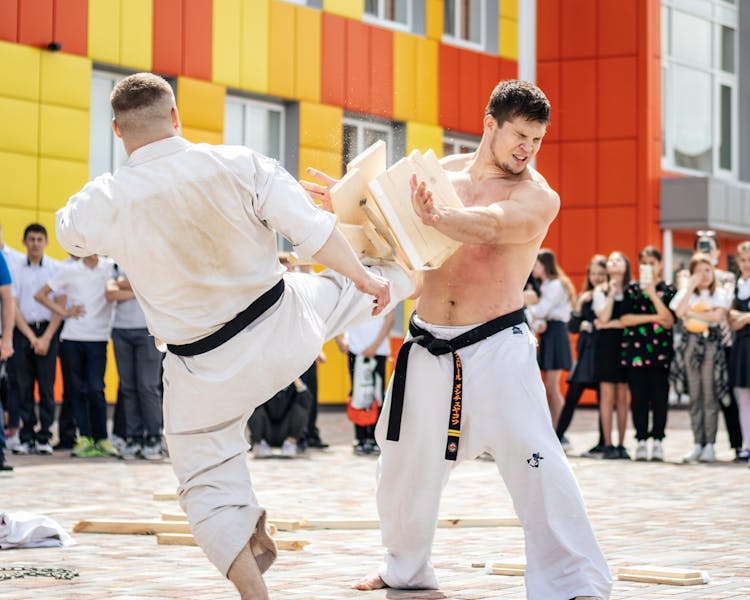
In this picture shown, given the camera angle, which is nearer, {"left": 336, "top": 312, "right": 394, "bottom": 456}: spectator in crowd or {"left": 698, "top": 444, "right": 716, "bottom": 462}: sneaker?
{"left": 336, "top": 312, "right": 394, "bottom": 456}: spectator in crowd

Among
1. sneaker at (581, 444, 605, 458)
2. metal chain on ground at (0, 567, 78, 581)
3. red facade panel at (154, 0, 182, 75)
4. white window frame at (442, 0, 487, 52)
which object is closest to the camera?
metal chain on ground at (0, 567, 78, 581)

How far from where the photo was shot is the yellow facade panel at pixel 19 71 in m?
19.1

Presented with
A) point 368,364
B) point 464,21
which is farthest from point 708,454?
point 464,21

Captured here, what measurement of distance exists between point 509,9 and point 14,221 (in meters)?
12.4

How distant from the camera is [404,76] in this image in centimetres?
2542

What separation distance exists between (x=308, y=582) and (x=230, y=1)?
1688 centimetres

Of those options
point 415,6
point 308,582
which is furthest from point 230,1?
point 308,582

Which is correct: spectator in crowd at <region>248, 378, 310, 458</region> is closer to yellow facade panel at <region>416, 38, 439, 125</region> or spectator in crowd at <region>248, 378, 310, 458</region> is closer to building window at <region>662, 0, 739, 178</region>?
yellow facade panel at <region>416, 38, 439, 125</region>

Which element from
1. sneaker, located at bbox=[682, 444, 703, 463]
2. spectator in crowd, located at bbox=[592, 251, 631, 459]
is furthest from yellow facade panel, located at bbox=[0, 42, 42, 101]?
sneaker, located at bbox=[682, 444, 703, 463]

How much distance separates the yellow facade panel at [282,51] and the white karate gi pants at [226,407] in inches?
708

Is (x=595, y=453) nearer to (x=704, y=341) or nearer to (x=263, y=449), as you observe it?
(x=704, y=341)

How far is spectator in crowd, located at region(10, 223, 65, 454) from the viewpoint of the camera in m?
14.4

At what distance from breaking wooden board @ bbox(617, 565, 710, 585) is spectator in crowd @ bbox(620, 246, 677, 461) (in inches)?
315

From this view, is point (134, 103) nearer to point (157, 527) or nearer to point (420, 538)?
point (420, 538)
